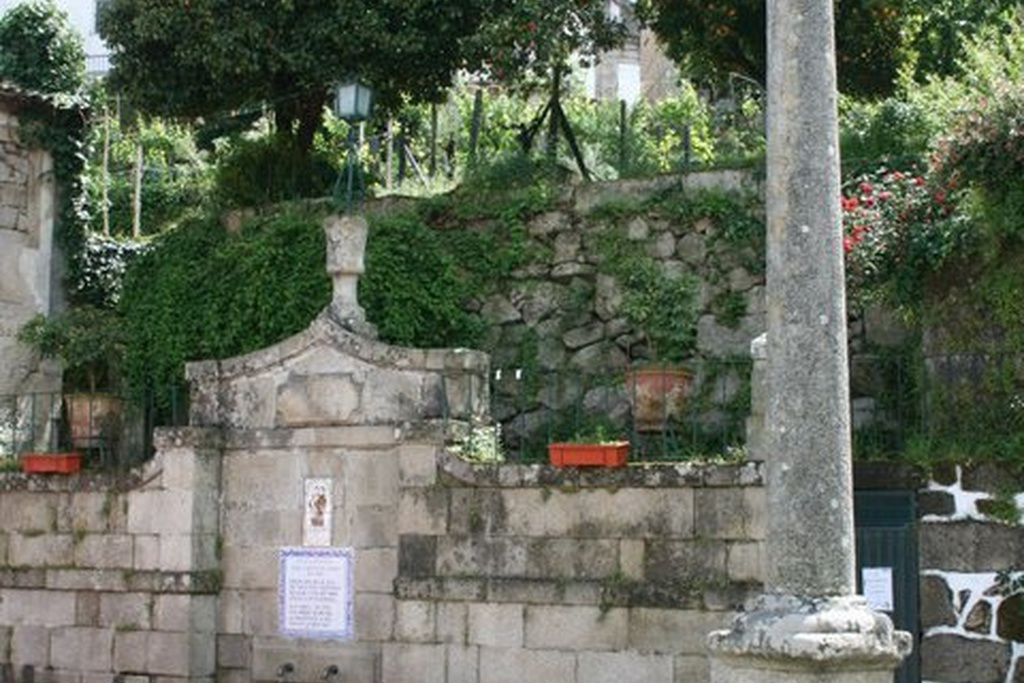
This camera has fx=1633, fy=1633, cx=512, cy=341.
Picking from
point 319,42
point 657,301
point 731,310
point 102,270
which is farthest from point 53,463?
point 731,310

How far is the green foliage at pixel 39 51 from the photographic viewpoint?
16.4 m

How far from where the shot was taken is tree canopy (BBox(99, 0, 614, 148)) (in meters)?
15.7

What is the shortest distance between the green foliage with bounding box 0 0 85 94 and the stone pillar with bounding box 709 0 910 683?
37.2ft

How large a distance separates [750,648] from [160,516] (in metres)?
6.62

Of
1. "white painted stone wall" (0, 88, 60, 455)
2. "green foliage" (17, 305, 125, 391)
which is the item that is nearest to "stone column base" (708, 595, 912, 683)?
"green foliage" (17, 305, 125, 391)

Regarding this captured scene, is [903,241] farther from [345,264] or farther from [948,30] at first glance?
[948,30]

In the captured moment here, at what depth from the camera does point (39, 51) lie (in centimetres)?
1648

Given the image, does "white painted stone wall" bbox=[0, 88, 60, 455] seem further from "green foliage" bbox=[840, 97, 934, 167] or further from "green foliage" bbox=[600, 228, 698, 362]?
"green foliage" bbox=[840, 97, 934, 167]

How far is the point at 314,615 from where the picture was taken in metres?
11.4

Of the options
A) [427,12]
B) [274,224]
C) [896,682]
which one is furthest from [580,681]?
[427,12]

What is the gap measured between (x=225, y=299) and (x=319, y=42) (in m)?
2.92

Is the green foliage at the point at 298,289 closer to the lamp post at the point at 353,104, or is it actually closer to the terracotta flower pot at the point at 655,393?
the lamp post at the point at 353,104

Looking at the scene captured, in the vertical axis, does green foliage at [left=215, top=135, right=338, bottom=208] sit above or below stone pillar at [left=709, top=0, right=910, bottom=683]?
above

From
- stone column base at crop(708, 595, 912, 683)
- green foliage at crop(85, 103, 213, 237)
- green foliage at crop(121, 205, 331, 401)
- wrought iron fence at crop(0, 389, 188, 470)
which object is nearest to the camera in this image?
stone column base at crop(708, 595, 912, 683)
